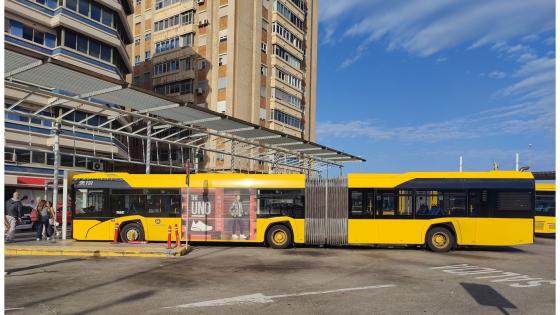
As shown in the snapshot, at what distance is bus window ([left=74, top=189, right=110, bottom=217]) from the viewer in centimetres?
1631

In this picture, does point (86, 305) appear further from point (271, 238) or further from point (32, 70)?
point (271, 238)

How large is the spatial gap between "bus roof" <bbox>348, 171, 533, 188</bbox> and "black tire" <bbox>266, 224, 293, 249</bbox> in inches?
108

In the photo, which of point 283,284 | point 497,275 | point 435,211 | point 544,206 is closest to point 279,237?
Result: point 435,211

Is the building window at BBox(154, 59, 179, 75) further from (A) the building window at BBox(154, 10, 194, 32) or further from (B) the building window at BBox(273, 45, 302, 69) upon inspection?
(B) the building window at BBox(273, 45, 302, 69)

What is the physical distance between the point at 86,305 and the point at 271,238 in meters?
8.87

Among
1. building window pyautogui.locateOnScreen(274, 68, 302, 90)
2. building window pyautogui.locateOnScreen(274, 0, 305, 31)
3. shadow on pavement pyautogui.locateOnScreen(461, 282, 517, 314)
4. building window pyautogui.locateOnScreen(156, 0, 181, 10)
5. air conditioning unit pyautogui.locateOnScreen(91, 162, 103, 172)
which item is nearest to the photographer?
shadow on pavement pyautogui.locateOnScreen(461, 282, 517, 314)

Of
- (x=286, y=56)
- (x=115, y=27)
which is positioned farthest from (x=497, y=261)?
(x=286, y=56)

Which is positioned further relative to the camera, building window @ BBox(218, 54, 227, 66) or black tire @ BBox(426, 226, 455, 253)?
building window @ BBox(218, 54, 227, 66)

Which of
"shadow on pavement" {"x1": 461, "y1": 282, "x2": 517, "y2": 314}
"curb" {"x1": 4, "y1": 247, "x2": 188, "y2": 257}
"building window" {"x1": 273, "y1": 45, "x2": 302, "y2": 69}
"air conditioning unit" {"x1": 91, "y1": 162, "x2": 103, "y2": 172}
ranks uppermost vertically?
"building window" {"x1": 273, "y1": 45, "x2": 302, "y2": 69}

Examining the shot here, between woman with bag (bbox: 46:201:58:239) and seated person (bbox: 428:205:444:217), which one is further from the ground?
seated person (bbox: 428:205:444:217)

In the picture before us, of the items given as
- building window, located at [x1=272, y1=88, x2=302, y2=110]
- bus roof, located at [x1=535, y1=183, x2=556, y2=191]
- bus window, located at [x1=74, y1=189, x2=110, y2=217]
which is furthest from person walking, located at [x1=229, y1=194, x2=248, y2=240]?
building window, located at [x1=272, y1=88, x2=302, y2=110]

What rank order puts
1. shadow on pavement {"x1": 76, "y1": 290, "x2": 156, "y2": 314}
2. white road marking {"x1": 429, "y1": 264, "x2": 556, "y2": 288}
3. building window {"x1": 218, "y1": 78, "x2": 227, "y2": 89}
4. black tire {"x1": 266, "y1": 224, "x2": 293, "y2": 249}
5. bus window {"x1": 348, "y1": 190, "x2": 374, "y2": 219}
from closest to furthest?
shadow on pavement {"x1": 76, "y1": 290, "x2": 156, "y2": 314} < white road marking {"x1": 429, "y1": 264, "x2": 556, "y2": 288} < bus window {"x1": 348, "y1": 190, "x2": 374, "y2": 219} < black tire {"x1": 266, "y1": 224, "x2": 293, "y2": 249} < building window {"x1": 218, "y1": 78, "x2": 227, "y2": 89}

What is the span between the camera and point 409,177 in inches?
610

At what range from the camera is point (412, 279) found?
9898 millimetres
